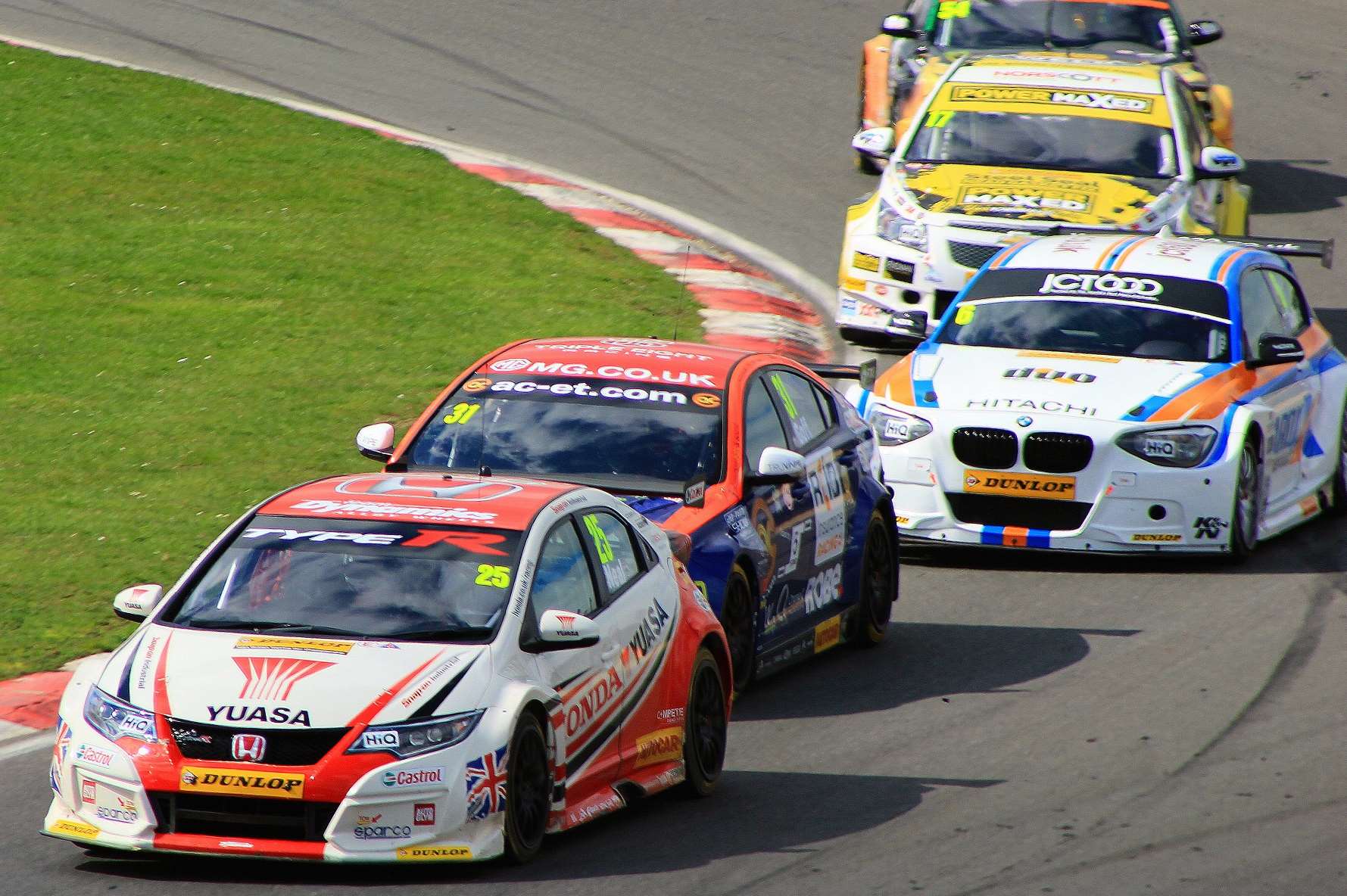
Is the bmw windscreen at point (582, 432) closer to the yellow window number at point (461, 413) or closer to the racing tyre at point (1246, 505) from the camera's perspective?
the yellow window number at point (461, 413)

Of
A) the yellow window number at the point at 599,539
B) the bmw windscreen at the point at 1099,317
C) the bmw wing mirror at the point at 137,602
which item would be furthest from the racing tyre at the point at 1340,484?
the bmw wing mirror at the point at 137,602

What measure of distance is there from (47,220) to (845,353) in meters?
6.85

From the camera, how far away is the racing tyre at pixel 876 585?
11367 millimetres

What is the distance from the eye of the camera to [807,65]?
1037 inches

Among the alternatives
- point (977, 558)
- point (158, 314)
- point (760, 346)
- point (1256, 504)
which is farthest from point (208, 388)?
point (1256, 504)

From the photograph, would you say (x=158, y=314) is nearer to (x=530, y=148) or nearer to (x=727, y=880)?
(x=530, y=148)

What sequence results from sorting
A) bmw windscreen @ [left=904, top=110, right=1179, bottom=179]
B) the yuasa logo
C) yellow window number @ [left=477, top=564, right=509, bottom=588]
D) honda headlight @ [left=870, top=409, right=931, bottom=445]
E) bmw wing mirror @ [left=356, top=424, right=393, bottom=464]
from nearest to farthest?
1. the yuasa logo
2. yellow window number @ [left=477, top=564, right=509, bottom=588]
3. bmw wing mirror @ [left=356, top=424, right=393, bottom=464]
4. honda headlight @ [left=870, top=409, right=931, bottom=445]
5. bmw windscreen @ [left=904, top=110, right=1179, bottom=179]

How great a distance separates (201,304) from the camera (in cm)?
1747

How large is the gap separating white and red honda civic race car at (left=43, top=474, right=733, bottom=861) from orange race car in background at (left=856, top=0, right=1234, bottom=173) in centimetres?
1316

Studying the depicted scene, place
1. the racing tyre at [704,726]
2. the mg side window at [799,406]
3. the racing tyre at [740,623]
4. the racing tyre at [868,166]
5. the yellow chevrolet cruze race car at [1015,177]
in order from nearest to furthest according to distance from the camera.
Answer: the racing tyre at [704,726] < the racing tyre at [740,623] < the mg side window at [799,406] < the yellow chevrolet cruze race car at [1015,177] < the racing tyre at [868,166]

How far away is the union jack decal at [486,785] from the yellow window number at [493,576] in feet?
2.43

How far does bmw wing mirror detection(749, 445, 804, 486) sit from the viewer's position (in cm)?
1009

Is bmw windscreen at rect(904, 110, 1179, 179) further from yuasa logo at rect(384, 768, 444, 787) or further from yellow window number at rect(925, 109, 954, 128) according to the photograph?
yuasa logo at rect(384, 768, 444, 787)

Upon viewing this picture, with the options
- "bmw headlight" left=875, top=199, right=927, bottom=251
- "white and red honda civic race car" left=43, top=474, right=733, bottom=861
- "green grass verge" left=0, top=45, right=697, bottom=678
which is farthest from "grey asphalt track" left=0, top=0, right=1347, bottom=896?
"bmw headlight" left=875, top=199, right=927, bottom=251
